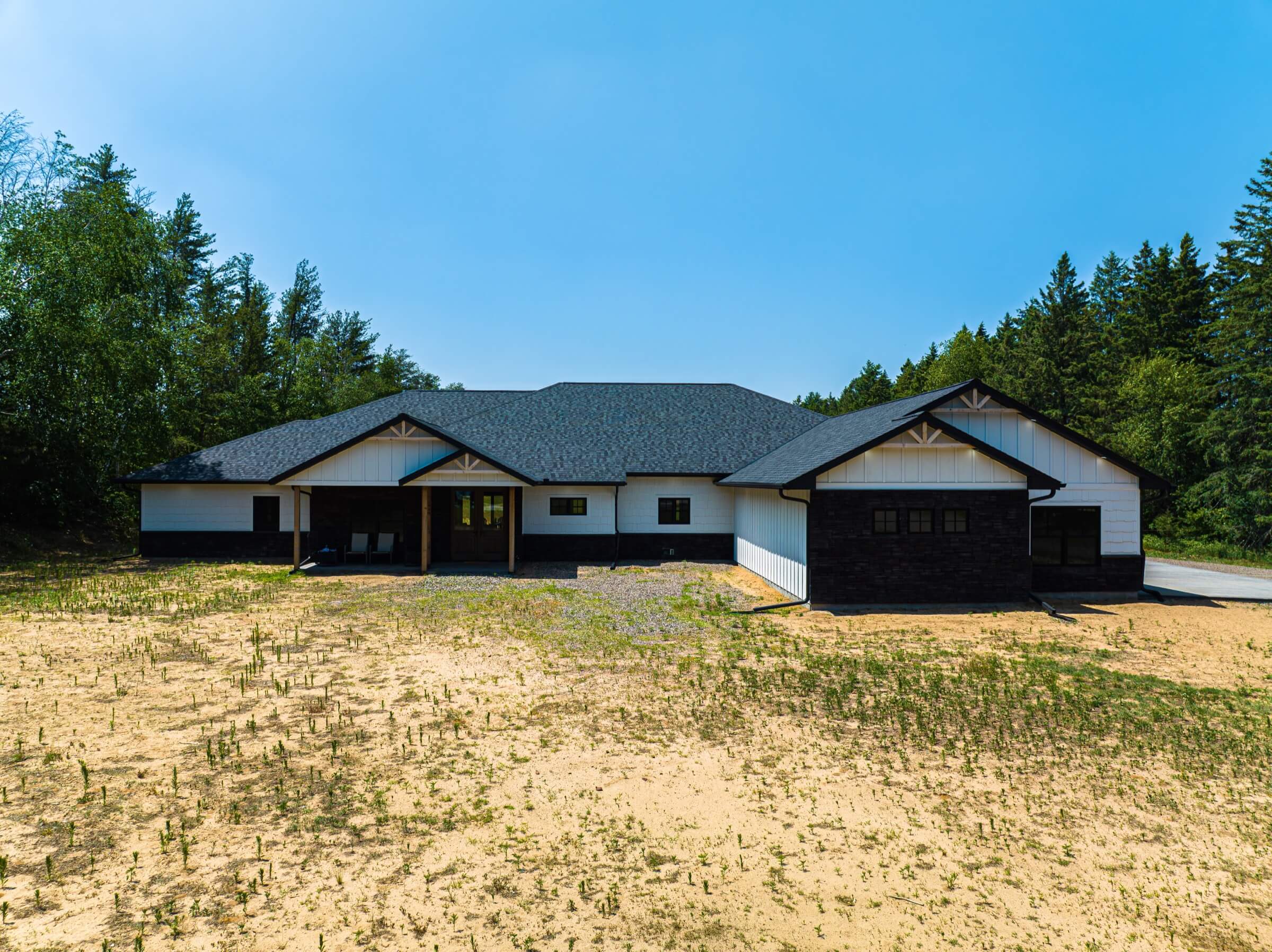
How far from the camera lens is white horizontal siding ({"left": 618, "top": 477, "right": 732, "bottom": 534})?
2222cm

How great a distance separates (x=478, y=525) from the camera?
21.1 metres

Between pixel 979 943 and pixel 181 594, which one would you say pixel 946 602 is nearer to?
pixel 979 943

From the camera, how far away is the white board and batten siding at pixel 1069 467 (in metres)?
15.5

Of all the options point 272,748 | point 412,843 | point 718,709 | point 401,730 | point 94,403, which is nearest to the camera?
point 412,843

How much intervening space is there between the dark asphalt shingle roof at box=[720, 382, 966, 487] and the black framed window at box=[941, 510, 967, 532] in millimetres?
2334

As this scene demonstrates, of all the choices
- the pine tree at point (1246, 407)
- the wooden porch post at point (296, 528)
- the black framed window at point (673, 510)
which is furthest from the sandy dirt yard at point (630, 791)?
the pine tree at point (1246, 407)

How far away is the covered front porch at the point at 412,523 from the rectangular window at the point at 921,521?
38.0ft

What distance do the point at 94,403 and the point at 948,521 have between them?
27901 millimetres

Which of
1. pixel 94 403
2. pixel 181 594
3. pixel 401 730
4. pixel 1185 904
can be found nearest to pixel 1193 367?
pixel 1185 904

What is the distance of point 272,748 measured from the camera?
6766 mm

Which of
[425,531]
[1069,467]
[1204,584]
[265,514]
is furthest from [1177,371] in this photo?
[265,514]

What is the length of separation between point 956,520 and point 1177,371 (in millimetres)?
27715

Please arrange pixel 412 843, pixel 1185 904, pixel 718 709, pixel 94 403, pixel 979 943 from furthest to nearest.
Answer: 1. pixel 94 403
2. pixel 718 709
3. pixel 412 843
4. pixel 1185 904
5. pixel 979 943

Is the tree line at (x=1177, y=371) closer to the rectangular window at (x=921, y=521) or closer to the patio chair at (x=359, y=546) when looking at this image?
the rectangular window at (x=921, y=521)
